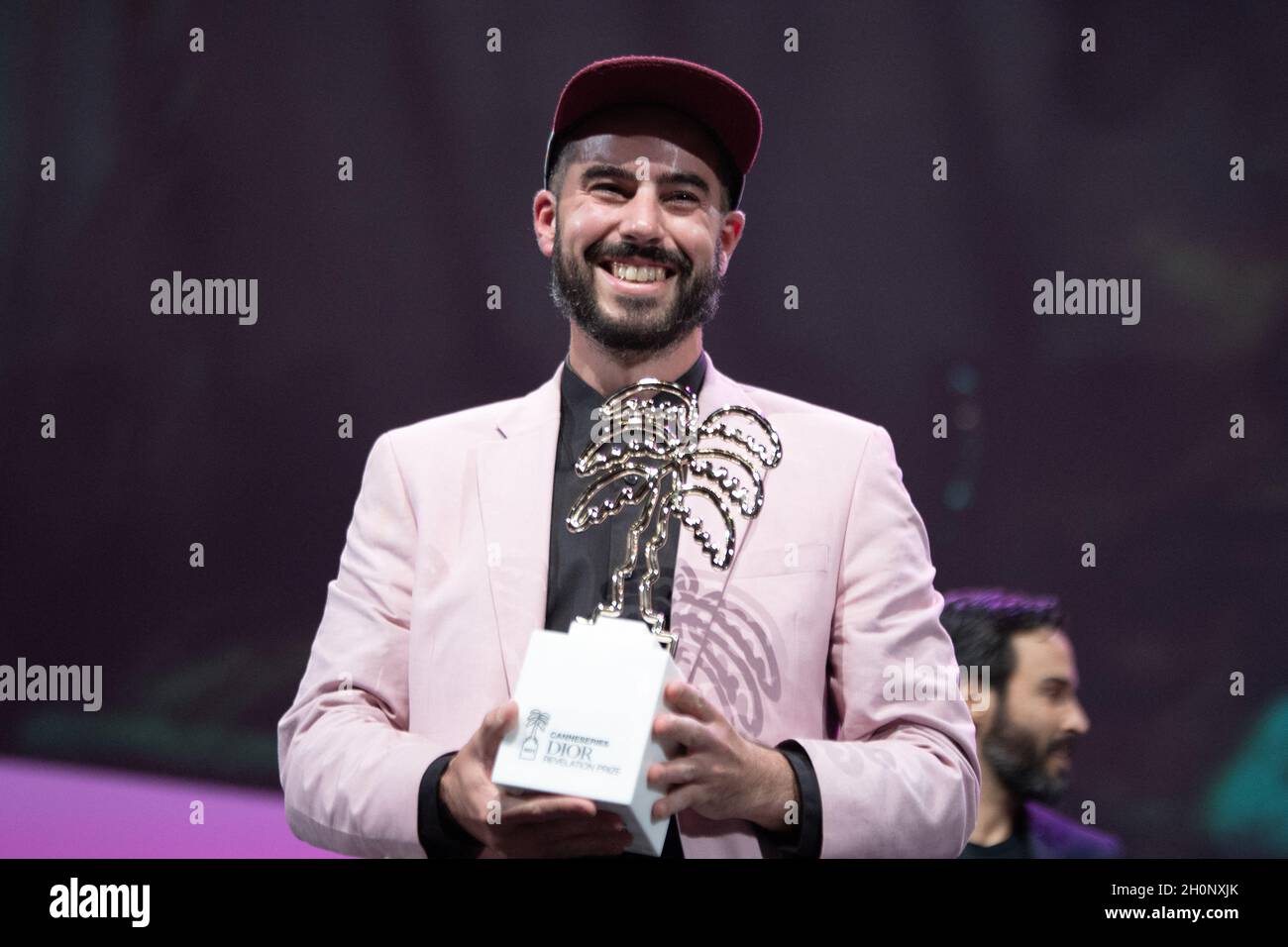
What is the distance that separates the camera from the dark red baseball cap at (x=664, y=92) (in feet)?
6.81

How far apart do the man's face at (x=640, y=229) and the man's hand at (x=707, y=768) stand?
72cm

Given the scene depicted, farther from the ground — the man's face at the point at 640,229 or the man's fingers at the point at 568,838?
the man's face at the point at 640,229

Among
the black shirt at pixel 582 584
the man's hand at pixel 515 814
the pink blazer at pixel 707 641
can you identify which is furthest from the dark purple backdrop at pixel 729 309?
the man's hand at pixel 515 814

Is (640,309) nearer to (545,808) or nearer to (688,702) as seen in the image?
(688,702)

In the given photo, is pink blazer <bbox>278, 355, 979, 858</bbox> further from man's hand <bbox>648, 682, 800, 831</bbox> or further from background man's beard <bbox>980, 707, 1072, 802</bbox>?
background man's beard <bbox>980, 707, 1072, 802</bbox>

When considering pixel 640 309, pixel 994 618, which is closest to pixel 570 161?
pixel 640 309

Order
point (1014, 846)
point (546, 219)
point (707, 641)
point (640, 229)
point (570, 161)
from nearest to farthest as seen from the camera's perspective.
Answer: point (707, 641), point (640, 229), point (570, 161), point (546, 219), point (1014, 846)

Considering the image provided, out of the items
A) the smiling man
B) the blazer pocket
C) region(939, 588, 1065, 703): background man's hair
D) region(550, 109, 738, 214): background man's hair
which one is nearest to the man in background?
region(939, 588, 1065, 703): background man's hair

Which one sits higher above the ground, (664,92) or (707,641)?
(664,92)

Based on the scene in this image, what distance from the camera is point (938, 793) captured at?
5.98 ft

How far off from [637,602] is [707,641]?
12 cm

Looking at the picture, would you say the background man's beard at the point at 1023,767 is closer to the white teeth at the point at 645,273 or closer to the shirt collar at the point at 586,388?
the shirt collar at the point at 586,388

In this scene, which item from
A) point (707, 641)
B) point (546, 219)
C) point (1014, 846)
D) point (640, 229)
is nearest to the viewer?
point (707, 641)

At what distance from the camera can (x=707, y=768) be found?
5.24 ft
